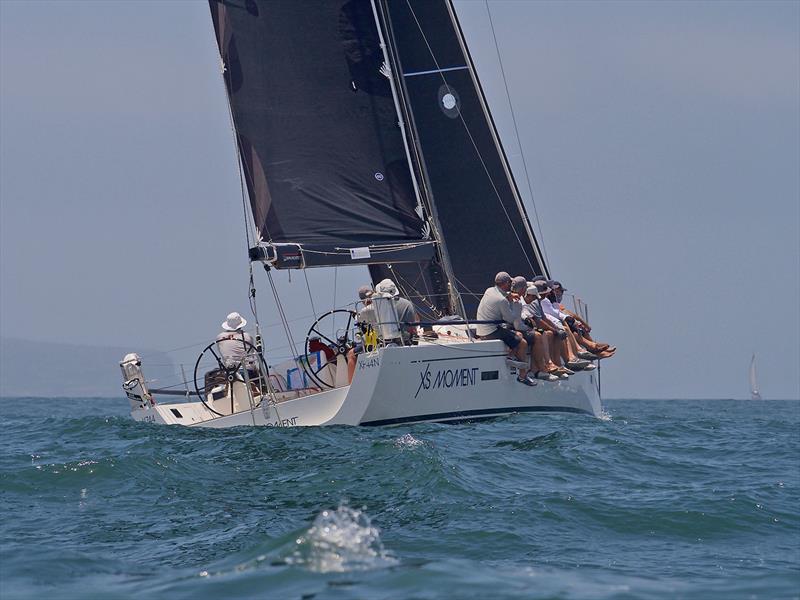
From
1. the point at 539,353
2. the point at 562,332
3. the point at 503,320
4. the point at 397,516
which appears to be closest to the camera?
the point at 397,516

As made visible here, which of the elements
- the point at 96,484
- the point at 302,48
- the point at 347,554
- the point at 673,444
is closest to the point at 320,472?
the point at 96,484

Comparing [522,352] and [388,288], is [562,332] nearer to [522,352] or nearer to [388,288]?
[522,352]

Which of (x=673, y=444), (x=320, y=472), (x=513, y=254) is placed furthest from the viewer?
(x=513, y=254)

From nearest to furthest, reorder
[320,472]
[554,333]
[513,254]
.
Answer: [320,472], [554,333], [513,254]

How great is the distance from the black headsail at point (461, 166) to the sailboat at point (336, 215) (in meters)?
0.42

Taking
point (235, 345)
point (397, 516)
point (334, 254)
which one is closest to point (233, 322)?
point (235, 345)

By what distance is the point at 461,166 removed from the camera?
1794cm

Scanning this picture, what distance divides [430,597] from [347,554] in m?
0.91

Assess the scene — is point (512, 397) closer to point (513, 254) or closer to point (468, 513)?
point (513, 254)

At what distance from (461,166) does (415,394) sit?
5216 millimetres

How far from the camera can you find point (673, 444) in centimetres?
1405

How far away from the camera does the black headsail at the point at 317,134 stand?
607 inches

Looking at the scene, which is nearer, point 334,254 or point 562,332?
point 334,254

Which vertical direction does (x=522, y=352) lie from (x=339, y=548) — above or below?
above
